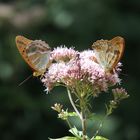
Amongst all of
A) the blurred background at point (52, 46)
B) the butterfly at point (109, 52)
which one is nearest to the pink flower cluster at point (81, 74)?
the butterfly at point (109, 52)

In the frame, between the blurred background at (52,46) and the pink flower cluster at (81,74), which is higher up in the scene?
the blurred background at (52,46)

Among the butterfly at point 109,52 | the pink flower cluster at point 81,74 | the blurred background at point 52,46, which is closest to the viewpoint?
the butterfly at point 109,52

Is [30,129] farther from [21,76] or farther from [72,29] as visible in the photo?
[72,29]

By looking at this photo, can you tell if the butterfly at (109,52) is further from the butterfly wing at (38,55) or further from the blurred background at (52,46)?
the blurred background at (52,46)

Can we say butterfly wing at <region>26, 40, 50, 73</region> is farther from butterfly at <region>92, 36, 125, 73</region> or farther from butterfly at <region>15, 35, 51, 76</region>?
butterfly at <region>92, 36, 125, 73</region>

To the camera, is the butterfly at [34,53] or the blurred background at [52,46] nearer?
the butterfly at [34,53]

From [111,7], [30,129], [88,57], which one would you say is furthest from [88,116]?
[111,7]
